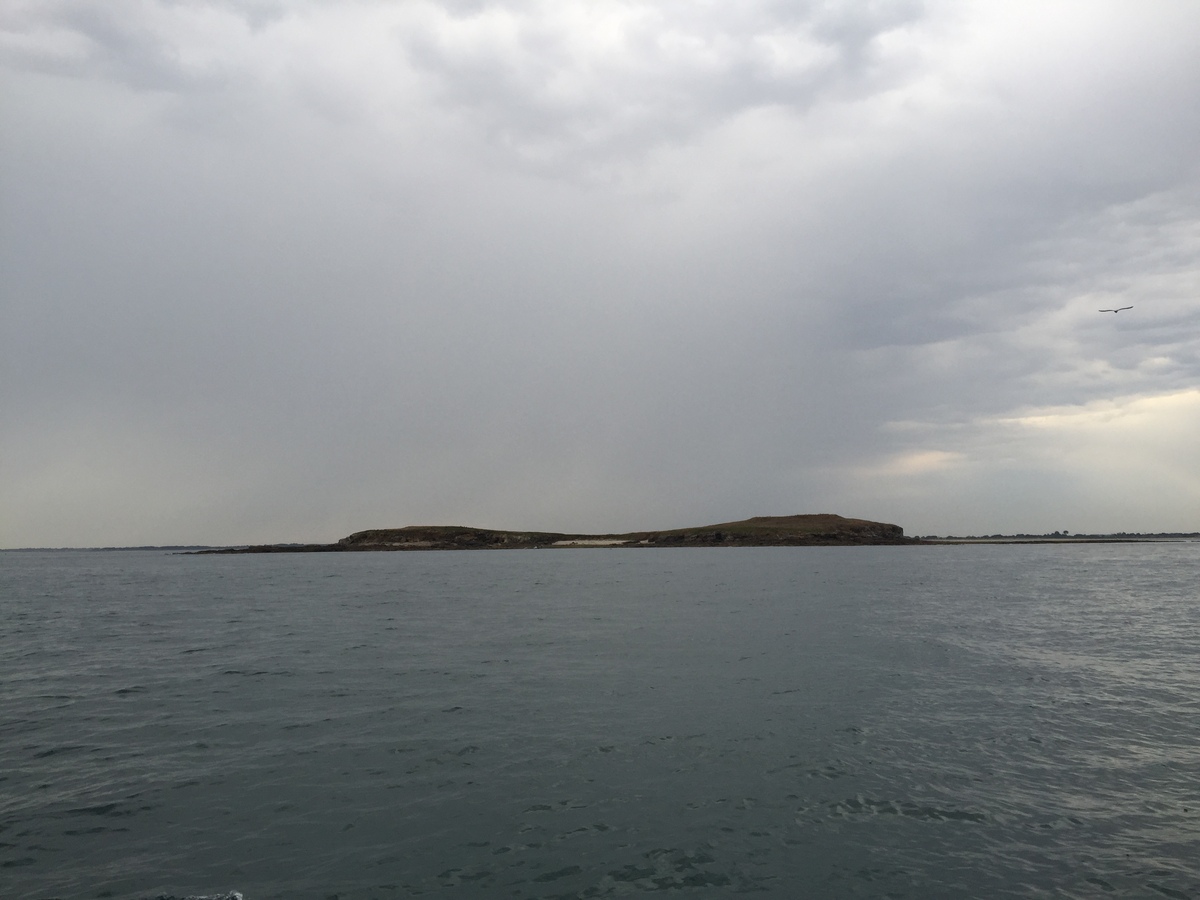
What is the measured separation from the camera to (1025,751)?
1683 centimetres

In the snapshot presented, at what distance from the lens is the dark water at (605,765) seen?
11.1m

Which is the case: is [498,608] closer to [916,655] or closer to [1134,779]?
[916,655]

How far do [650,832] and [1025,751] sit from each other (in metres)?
10.5

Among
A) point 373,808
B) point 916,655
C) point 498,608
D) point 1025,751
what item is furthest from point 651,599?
point 373,808

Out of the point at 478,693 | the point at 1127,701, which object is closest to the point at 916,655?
the point at 1127,701

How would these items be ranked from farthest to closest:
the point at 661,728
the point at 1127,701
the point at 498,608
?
the point at 498,608, the point at 1127,701, the point at 661,728

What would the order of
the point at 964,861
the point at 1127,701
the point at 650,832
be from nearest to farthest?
the point at 964,861
the point at 650,832
the point at 1127,701

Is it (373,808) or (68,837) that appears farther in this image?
(373,808)

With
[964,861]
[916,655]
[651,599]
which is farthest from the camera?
[651,599]

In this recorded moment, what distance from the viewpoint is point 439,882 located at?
1065cm

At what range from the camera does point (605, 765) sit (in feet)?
51.5

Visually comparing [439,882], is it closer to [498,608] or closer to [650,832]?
[650,832]

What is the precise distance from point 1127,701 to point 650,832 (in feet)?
60.0

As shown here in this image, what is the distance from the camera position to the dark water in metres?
11.1
